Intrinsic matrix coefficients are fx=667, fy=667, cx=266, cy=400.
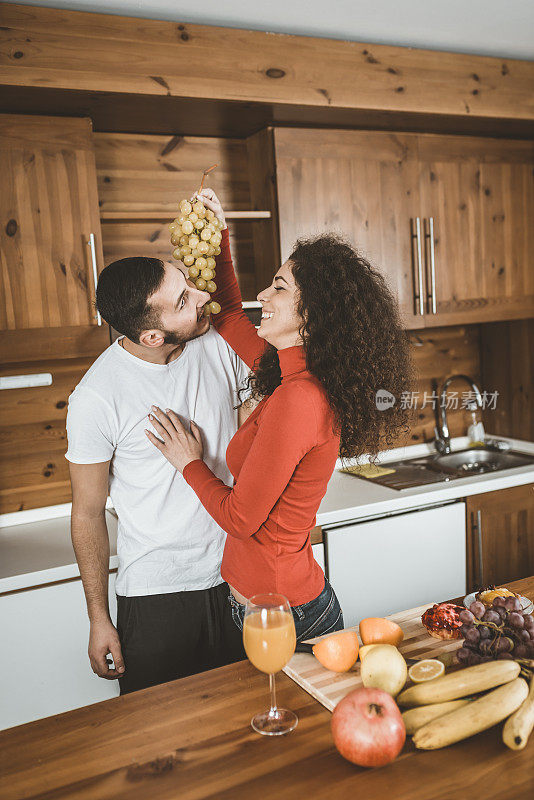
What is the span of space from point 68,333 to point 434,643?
158 cm

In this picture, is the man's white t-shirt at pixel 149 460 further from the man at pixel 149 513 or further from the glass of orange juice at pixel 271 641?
the glass of orange juice at pixel 271 641

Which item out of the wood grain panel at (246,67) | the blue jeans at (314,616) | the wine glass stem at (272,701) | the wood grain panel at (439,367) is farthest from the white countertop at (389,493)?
the wood grain panel at (246,67)

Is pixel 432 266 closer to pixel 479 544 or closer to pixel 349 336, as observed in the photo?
pixel 479 544

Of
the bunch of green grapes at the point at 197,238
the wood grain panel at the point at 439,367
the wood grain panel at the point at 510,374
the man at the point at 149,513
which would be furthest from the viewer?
the wood grain panel at the point at 439,367

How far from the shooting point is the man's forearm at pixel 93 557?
1.67m

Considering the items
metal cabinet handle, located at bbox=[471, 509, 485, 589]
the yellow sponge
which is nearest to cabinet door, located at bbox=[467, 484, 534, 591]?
metal cabinet handle, located at bbox=[471, 509, 485, 589]

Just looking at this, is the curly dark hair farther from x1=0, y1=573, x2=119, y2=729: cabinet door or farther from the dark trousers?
x1=0, y1=573, x2=119, y2=729: cabinet door

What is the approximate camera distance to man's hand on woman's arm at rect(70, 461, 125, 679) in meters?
1.65

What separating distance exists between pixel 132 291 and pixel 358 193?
4.75ft

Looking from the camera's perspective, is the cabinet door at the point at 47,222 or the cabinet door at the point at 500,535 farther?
the cabinet door at the point at 500,535

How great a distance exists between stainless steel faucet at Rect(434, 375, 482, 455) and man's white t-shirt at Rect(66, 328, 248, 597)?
184 centimetres

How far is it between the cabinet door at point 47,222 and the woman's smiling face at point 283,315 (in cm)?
102

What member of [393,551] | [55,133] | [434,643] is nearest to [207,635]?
[434,643]

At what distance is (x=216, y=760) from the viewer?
0.96 m
